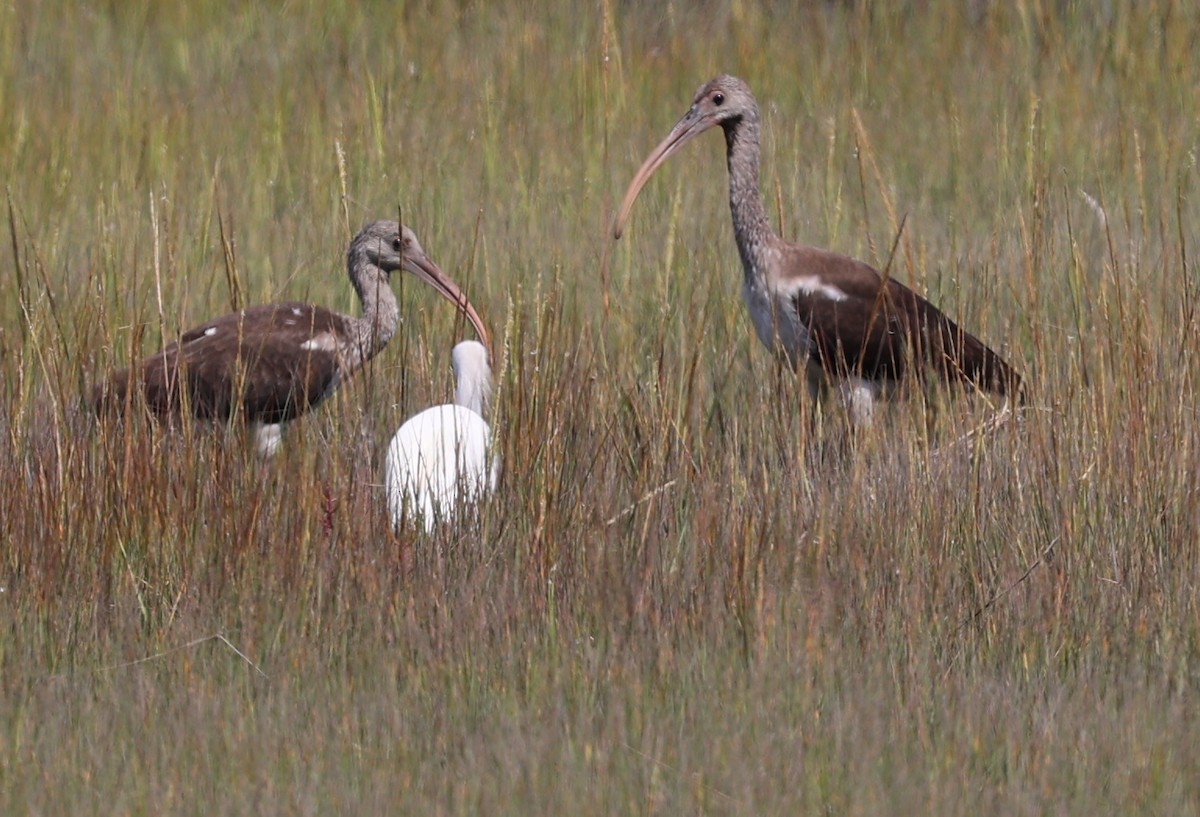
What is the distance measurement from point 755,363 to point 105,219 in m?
2.75

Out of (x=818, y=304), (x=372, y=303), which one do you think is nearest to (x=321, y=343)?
(x=372, y=303)

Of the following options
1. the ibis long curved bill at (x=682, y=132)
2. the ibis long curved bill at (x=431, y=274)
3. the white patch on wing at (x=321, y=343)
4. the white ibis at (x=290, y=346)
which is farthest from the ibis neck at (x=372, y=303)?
the ibis long curved bill at (x=682, y=132)

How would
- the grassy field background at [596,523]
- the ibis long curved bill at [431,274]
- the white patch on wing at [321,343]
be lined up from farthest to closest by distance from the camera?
1. the ibis long curved bill at [431,274]
2. the white patch on wing at [321,343]
3. the grassy field background at [596,523]

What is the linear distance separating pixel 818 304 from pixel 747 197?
54 cm

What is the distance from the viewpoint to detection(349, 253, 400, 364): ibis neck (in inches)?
269

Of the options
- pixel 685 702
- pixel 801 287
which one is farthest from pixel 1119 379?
pixel 685 702

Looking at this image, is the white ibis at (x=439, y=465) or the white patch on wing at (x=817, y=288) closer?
the white ibis at (x=439, y=465)

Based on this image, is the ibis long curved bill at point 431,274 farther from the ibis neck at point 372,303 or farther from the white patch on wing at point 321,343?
the white patch on wing at point 321,343

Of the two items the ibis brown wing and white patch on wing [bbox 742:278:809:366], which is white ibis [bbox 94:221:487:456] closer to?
the ibis brown wing

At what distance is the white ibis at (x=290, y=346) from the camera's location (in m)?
6.04

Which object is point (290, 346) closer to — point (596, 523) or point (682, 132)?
point (682, 132)

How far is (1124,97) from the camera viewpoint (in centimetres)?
895

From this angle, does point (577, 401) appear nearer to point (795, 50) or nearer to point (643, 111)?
point (643, 111)

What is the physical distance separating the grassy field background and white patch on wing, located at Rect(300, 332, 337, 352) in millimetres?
263
